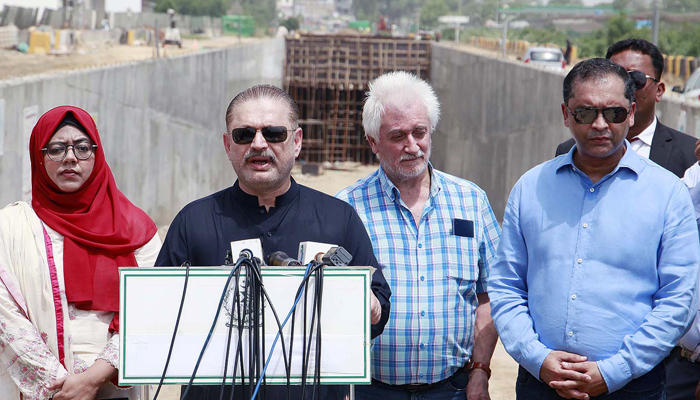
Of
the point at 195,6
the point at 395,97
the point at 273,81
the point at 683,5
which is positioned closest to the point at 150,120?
the point at 395,97

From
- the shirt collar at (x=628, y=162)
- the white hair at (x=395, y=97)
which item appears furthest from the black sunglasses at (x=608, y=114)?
the white hair at (x=395, y=97)

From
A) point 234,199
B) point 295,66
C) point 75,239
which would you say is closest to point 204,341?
point 234,199

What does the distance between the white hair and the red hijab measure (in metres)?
0.95

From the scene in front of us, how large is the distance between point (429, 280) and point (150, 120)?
987cm

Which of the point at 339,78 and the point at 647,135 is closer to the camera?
the point at 647,135

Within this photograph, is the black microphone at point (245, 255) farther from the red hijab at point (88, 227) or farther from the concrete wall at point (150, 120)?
the concrete wall at point (150, 120)

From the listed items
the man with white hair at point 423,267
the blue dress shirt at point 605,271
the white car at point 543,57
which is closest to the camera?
the blue dress shirt at point 605,271

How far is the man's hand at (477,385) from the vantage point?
121 inches

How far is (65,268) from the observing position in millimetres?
3000

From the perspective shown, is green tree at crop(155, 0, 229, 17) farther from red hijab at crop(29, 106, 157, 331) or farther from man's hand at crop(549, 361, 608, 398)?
man's hand at crop(549, 361, 608, 398)

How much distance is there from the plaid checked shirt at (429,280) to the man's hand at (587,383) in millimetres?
537

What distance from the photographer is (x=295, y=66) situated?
3061 cm

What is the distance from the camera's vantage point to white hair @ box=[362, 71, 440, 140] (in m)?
3.19

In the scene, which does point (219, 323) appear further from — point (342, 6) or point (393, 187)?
point (342, 6)
